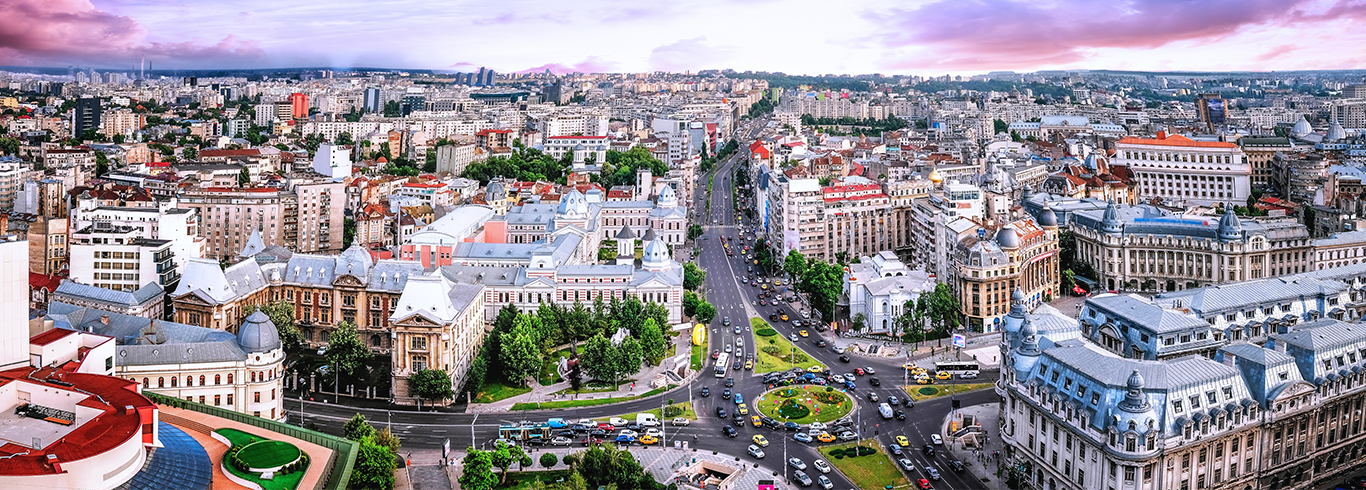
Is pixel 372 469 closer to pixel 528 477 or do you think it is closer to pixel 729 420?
pixel 528 477

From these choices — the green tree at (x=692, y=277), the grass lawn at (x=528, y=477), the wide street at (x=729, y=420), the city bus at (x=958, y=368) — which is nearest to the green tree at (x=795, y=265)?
the green tree at (x=692, y=277)

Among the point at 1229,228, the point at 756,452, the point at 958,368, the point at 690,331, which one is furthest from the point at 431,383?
the point at 1229,228

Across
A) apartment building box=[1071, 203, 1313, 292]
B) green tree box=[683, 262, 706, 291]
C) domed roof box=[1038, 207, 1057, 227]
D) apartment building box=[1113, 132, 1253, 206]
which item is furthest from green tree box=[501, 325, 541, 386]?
apartment building box=[1113, 132, 1253, 206]

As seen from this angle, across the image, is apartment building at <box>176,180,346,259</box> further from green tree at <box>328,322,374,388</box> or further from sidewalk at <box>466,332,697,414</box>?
sidewalk at <box>466,332,697,414</box>

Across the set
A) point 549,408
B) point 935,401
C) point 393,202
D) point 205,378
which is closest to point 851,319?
point 935,401

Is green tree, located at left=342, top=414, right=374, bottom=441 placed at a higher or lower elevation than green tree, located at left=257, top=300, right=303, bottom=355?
lower

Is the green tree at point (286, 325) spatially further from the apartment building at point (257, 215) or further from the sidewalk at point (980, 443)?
the sidewalk at point (980, 443)
